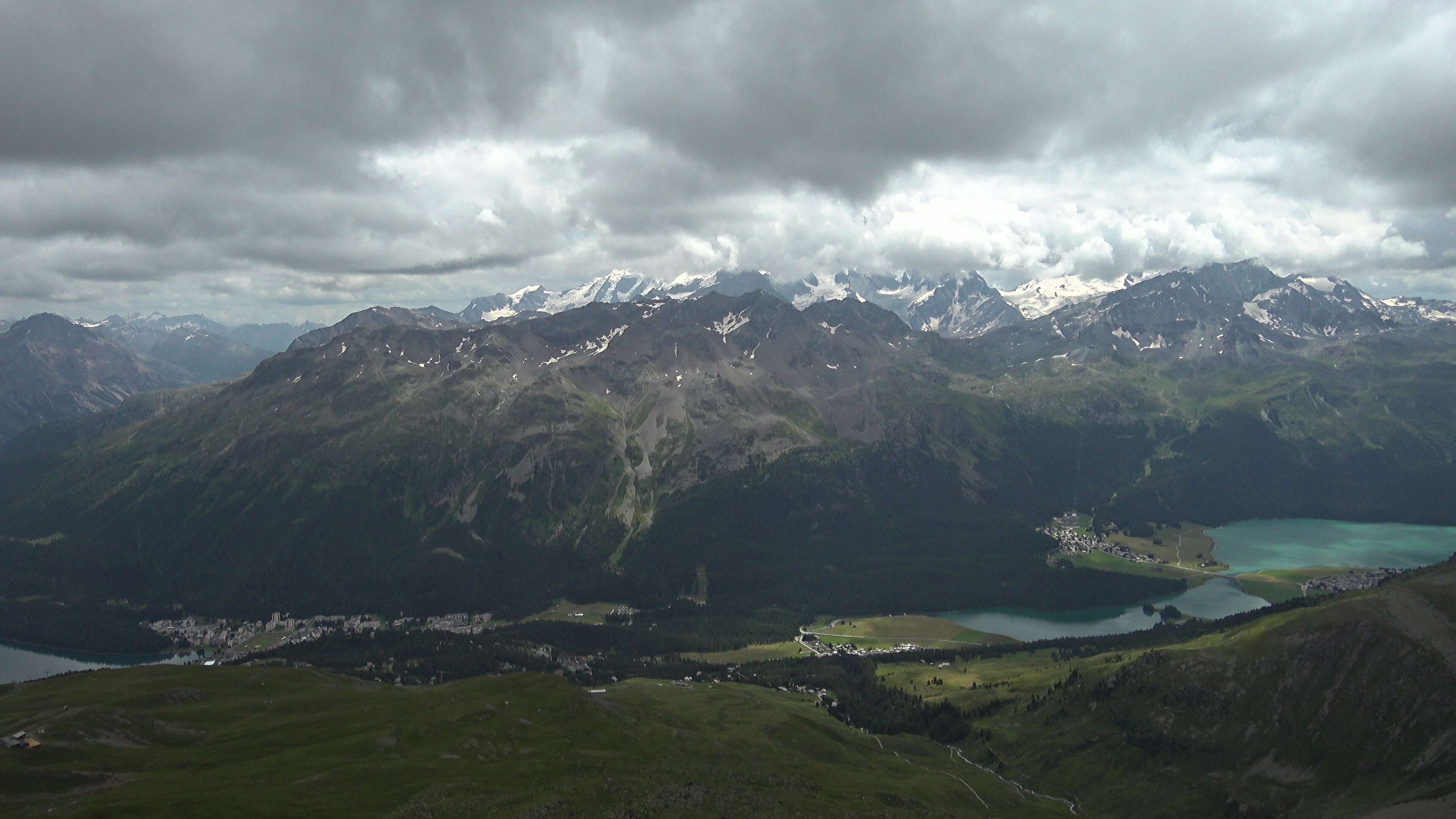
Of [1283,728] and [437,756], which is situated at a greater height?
[437,756]

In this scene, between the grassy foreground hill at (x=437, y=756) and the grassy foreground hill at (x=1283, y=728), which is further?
the grassy foreground hill at (x=1283, y=728)

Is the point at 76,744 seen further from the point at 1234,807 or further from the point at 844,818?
the point at 1234,807

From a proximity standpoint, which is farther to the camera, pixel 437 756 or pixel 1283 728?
pixel 1283 728

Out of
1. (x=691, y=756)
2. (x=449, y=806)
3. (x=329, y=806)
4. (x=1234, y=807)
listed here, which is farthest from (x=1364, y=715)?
(x=329, y=806)

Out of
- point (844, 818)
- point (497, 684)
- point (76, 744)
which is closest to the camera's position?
point (844, 818)

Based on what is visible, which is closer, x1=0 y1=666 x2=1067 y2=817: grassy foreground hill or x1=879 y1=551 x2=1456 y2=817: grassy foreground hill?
x1=0 y1=666 x2=1067 y2=817: grassy foreground hill

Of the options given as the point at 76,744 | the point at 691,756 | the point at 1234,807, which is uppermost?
the point at 76,744

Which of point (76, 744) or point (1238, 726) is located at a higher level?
point (76, 744)

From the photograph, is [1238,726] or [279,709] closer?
[279,709]
